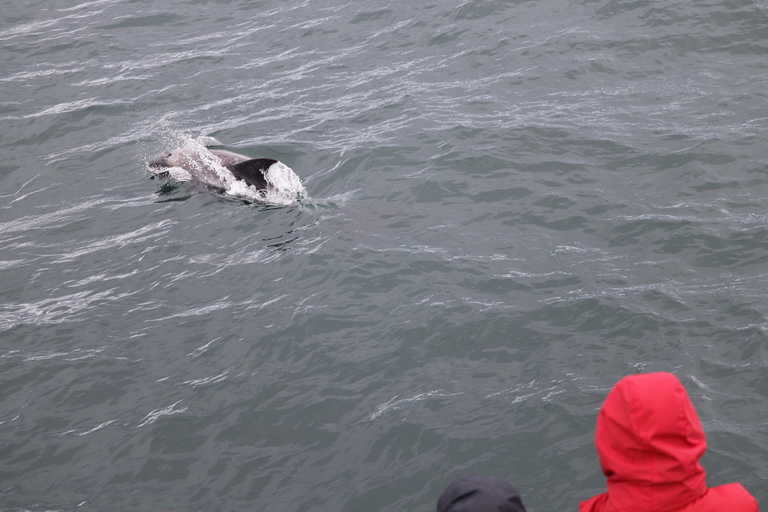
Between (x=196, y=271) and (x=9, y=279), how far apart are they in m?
2.73

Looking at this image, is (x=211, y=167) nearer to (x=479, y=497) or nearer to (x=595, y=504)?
(x=595, y=504)

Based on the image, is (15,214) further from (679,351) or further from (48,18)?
(48,18)

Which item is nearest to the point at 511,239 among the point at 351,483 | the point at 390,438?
the point at 390,438

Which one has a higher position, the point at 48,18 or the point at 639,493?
the point at 48,18

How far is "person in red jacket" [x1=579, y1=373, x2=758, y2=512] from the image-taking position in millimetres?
3238

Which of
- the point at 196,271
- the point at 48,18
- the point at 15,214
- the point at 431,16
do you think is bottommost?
the point at 196,271

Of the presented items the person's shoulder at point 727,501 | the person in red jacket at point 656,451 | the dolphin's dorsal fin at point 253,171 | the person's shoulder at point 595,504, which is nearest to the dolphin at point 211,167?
the dolphin's dorsal fin at point 253,171

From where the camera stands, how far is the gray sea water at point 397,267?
621 cm

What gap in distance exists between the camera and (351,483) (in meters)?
5.91

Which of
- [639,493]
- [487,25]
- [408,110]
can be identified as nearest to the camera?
[639,493]

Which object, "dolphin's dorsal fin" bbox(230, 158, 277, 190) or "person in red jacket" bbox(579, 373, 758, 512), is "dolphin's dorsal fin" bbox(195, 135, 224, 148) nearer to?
"dolphin's dorsal fin" bbox(230, 158, 277, 190)

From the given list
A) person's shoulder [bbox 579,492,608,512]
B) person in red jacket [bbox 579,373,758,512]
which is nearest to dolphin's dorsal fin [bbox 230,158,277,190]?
person's shoulder [bbox 579,492,608,512]

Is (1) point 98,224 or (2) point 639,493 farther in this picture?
(1) point 98,224

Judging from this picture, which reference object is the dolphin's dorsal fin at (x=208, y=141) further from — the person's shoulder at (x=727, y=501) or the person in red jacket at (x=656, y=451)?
the person's shoulder at (x=727, y=501)
